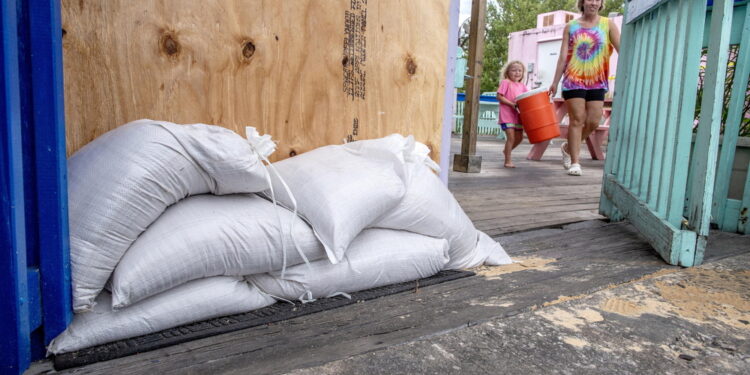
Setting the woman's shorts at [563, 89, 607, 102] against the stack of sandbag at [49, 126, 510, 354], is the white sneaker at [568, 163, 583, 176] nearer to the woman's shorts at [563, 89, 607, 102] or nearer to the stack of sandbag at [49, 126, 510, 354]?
the woman's shorts at [563, 89, 607, 102]

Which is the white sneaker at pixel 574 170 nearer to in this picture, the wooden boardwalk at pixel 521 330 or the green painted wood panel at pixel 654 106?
the green painted wood panel at pixel 654 106

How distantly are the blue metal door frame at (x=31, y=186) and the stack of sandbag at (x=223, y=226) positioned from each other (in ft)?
0.22

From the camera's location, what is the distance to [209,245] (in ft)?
4.46

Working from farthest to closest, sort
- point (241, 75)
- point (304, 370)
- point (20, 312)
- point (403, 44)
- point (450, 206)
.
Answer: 1. point (403, 44)
2. point (450, 206)
3. point (241, 75)
4. point (304, 370)
5. point (20, 312)

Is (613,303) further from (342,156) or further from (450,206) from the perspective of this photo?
(342,156)

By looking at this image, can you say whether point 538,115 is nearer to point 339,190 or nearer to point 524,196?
point 524,196

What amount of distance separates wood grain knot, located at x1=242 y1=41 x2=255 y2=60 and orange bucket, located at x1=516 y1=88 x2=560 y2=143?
4135 mm

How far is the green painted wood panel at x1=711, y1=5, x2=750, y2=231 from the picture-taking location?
260 cm

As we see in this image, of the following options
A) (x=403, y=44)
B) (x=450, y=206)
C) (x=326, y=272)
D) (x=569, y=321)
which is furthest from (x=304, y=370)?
(x=403, y=44)

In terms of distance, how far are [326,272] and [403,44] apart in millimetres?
1068

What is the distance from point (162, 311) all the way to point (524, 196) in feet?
9.78

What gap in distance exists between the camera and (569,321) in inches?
58.2

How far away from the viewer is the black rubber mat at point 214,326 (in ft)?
3.94

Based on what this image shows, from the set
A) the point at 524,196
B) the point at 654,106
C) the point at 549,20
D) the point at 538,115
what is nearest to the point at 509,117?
the point at 538,115
